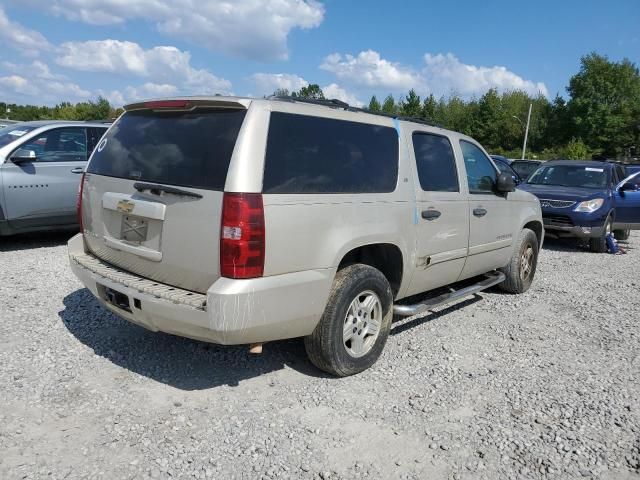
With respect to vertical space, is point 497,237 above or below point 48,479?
above

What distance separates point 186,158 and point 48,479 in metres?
1.87

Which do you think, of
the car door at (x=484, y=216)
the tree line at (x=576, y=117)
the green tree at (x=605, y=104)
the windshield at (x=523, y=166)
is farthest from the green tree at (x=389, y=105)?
the car door at (x=484, y=216)

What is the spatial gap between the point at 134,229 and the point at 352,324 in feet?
5.39

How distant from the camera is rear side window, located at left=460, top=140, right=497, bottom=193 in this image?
16.3 ft

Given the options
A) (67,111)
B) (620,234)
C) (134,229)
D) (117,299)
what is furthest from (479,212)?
(67,111)

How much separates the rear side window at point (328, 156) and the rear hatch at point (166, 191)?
29 cm

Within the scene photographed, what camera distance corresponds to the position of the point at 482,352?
4402 mm

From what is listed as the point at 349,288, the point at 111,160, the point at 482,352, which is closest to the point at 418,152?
the point at 349,288

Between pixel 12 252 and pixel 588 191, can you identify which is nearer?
pixel 12 252

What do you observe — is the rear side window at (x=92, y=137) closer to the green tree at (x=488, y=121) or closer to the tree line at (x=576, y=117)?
the tree line at (x=576, y=117)

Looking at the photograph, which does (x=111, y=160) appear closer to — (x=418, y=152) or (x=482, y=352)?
(x=418, y=152)

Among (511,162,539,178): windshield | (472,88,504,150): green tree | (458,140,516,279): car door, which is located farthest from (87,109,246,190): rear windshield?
(472,88,504,150): green tree

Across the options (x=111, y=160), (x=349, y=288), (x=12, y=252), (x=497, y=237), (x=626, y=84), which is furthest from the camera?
(x=626, y=84)

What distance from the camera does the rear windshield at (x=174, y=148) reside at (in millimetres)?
3023
